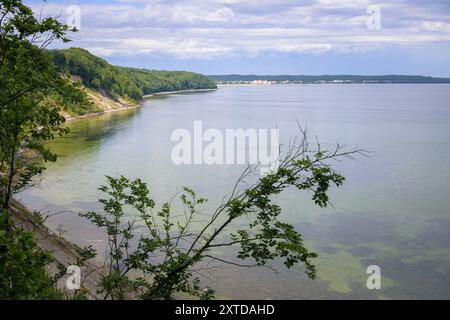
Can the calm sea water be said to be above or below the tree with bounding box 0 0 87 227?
below

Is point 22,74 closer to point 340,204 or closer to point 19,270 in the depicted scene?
point 19,270

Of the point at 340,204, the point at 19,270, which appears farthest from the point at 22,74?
the point at 340,204

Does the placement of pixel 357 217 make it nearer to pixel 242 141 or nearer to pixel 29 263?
pixel 29 263

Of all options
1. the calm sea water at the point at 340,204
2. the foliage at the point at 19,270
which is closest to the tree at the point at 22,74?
the foliage at the point at 19,270

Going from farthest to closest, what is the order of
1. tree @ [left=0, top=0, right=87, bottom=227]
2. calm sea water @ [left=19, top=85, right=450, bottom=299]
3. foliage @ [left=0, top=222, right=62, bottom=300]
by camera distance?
calm sea water @ [left=19, top=85, right=450, bottom=299]
tree @ [left=0, top=0, right=87, bottom=227]
foliage @ [left=0, top=222, right=62, bottom=300]

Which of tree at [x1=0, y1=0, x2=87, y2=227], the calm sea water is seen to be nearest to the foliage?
tree at [x1=0, y1=0, x2=87, y2=227]

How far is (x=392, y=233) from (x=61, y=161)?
3580cm

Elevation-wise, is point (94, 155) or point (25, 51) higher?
point (25, 51)

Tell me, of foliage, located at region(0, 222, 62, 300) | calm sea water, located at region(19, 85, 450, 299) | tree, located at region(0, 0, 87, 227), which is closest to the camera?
foliage, located at region(0, 222, 62, 300)

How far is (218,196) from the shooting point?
1470 inches

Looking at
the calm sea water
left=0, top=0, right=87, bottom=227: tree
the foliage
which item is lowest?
the calm sea water

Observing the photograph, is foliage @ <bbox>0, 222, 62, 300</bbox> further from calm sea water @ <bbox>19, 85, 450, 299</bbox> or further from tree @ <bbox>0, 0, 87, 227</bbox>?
calm sea water @ <bbox>19, 85, 450, 299</bbox>
